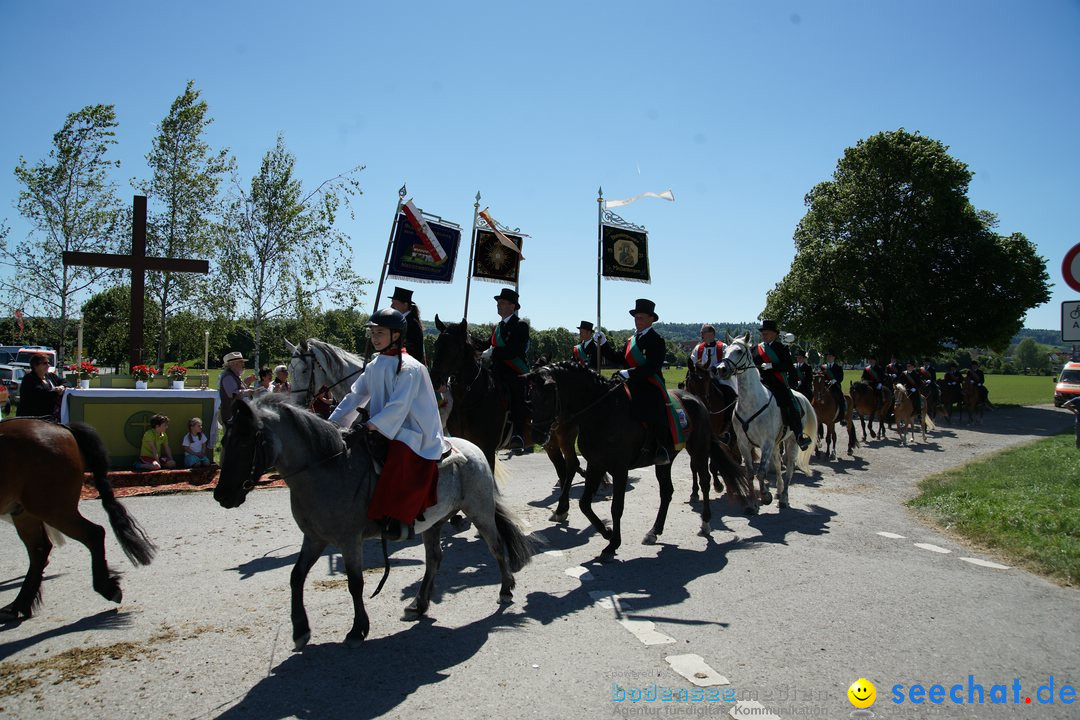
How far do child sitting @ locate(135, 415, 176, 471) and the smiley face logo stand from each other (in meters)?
10.7

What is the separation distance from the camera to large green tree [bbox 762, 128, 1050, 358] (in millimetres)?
31750

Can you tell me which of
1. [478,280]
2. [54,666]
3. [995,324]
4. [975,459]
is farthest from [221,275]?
[995,324]

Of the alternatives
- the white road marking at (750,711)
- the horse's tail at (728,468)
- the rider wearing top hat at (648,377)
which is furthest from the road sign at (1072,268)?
the white road marking at (750,711)

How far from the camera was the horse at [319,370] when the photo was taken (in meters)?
8.56

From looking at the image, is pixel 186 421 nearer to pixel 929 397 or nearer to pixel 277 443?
pixel 277 443

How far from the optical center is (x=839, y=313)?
111 feet

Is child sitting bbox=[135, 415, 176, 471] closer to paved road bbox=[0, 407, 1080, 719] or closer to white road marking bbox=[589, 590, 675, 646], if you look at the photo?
paved road bbox=[0, 407, 1080, 719]

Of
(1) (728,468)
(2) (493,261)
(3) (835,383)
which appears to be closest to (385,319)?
(1) (728,468)

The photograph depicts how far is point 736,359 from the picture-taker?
32.5ft

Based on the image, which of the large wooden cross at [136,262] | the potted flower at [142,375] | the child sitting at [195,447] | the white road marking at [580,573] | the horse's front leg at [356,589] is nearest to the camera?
the horse's front leg at [356,589]

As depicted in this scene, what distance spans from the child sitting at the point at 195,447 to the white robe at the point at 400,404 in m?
7.29

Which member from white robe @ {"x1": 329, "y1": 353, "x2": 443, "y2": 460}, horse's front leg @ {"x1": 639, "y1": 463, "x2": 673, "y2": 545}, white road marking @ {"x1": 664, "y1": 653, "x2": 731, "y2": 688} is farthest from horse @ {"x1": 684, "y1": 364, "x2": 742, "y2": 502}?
white robe @ {"x1": 329, "y1": 353, "x2": 443, "y2": 460}

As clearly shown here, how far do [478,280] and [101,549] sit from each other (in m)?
7.85

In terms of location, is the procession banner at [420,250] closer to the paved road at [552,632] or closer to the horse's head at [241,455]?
the paved road at [552,632]
